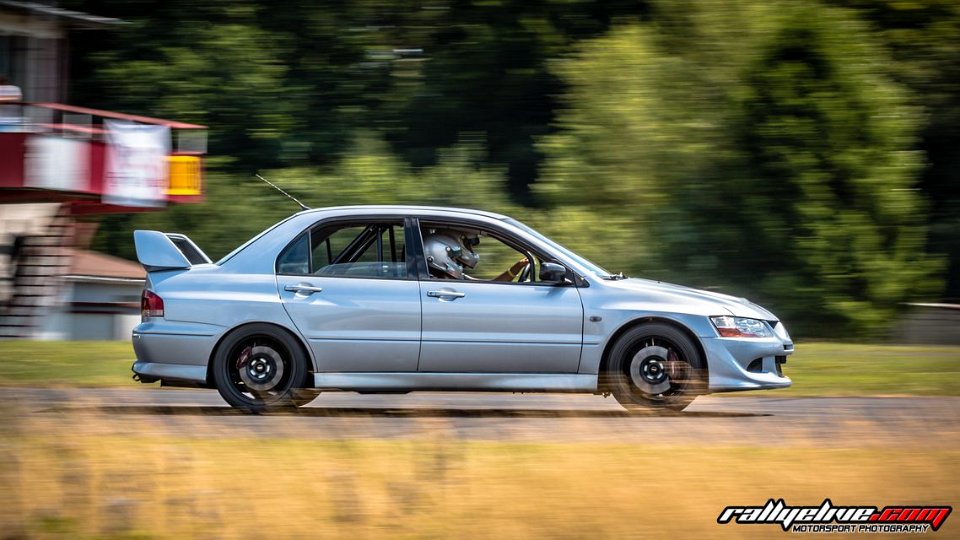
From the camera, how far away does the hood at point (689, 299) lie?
1027 centimetres

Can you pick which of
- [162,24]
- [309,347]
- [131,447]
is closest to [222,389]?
[309,347]

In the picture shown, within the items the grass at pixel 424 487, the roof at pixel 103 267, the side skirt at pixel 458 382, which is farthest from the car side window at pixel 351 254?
the roof at pixel 103 267

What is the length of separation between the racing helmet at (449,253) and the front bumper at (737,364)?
1.93 metres

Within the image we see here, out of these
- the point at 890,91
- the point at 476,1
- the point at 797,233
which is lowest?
the point at 797,233

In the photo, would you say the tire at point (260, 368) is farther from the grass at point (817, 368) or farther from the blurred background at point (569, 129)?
the blurred background at point (569, 129)

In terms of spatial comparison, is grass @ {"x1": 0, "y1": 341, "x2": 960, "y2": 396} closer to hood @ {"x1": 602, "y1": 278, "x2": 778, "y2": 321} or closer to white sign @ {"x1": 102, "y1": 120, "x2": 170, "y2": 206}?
hood @ {"x1": 602, "y1": 278, "x2": 778, "y2": 321}

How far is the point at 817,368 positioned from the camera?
15.4m

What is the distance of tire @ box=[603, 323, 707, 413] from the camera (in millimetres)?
10180

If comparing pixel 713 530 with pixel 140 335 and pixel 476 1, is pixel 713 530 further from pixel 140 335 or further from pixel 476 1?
pixel 476 1

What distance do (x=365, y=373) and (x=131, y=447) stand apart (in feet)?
9.33

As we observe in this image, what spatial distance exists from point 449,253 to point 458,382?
106 cm

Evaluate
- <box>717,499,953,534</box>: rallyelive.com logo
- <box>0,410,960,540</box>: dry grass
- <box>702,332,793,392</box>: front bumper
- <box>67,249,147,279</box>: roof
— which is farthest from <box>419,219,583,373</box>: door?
<box>67,249,147,279</box>: roof

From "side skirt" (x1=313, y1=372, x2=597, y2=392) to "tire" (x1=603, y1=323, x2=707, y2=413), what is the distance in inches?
8.3

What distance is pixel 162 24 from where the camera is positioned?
36719 mm
